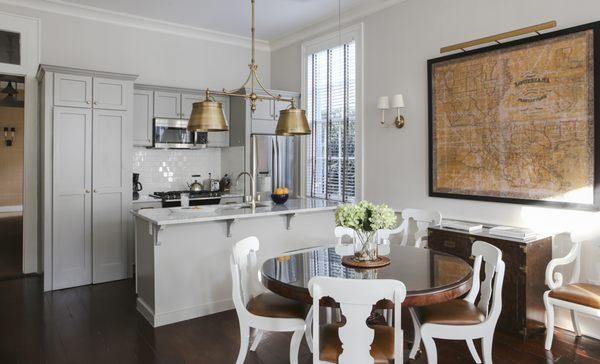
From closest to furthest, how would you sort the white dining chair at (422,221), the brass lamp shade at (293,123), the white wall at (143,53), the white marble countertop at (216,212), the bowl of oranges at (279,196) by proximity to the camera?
the brass lamp shade at (293,123) → the white marble countertop at (216,212) → the white dining chair at (422,221) → the bowl of oranges at (279,196) → the white wall at (143,53)

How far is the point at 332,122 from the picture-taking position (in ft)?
19.0

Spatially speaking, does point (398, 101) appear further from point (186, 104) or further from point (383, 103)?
point (186, 104)

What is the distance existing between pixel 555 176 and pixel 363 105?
2.33 meters

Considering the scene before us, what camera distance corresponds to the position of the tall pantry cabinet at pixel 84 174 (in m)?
4.62

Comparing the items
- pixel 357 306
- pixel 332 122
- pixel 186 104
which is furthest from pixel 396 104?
pixel 357 306

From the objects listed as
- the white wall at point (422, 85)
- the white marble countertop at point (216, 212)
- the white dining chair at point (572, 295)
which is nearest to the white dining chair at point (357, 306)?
the white dining chair at point (572, 295)

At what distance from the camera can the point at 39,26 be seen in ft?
16.7

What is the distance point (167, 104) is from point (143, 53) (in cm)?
77

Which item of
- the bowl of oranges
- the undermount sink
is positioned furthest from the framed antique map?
the undermount sink

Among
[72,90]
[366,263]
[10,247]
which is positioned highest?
[72,90]

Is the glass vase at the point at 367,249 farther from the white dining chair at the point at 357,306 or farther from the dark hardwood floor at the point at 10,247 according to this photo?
the dark hardwood floor at the point at 10,247

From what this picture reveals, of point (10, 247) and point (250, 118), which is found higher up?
point (250, 118)

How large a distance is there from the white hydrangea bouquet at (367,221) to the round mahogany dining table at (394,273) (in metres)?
0.15

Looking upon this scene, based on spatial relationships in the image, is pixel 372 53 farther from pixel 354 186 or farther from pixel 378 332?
pixel 378 332
